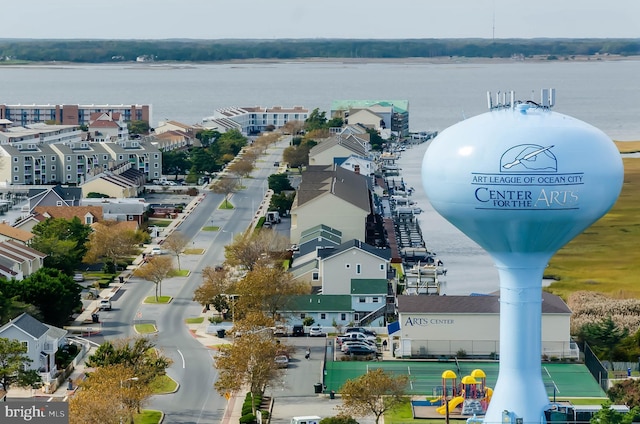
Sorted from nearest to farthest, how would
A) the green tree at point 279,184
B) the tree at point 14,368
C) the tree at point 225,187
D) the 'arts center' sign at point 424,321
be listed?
the tree at point 14,368 < the 'arts center' sign at point 424,321 < the green tree at point 279,184 < the tree at point 225,187

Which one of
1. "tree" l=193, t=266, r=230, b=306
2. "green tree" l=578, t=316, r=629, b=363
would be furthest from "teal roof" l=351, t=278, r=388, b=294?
"green tree" l=578, t=316, r=629, b=363

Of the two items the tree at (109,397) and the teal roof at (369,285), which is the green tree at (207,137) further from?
the tree at (109,397)

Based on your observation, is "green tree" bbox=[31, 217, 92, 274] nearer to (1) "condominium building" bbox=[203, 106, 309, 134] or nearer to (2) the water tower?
(2) the water tower

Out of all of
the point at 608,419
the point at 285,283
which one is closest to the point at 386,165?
the point at 285,283

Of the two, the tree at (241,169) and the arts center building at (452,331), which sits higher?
the tree at (241,169)

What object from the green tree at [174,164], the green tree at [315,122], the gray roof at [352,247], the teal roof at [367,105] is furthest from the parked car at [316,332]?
the teal roof at [367,105]

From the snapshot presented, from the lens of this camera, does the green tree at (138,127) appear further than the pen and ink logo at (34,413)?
Yes
